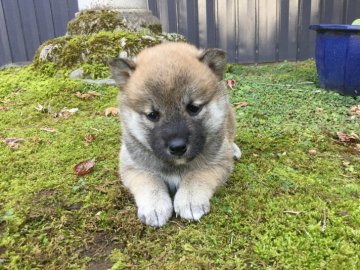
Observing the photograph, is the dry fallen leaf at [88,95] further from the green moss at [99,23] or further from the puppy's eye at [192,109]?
the puppy's eye at [192,109]

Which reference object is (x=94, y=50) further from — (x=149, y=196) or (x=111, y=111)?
(x=149, y=196)

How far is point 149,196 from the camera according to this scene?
2344 mm

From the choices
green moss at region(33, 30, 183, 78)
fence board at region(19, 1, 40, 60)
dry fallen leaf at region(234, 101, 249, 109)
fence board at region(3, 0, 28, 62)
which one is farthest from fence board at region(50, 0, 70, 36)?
dry fallen leaf at region(234, 101, 249, 109)

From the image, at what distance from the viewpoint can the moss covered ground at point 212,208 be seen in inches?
78.0

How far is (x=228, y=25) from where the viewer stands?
26.7 ft

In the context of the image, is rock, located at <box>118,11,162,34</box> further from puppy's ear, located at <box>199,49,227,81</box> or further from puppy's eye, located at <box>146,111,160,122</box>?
puppy's eye, located at <box>146,111,160,122</box>

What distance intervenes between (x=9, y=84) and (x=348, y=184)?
473cm

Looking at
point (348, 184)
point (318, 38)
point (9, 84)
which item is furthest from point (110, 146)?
point (318, 38)

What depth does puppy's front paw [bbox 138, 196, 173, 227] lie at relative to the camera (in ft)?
7.31

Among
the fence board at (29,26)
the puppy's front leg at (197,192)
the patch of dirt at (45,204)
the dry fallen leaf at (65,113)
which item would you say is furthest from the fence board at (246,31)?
the patch of dirt at (45,204)

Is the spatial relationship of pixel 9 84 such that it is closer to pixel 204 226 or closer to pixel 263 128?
pixel 263 128

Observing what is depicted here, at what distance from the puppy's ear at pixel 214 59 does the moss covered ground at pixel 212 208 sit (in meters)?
0.82

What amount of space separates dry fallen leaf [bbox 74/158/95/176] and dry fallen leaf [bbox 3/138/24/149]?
86cm

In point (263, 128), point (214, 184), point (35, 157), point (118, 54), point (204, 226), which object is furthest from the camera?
point (118, 54)
